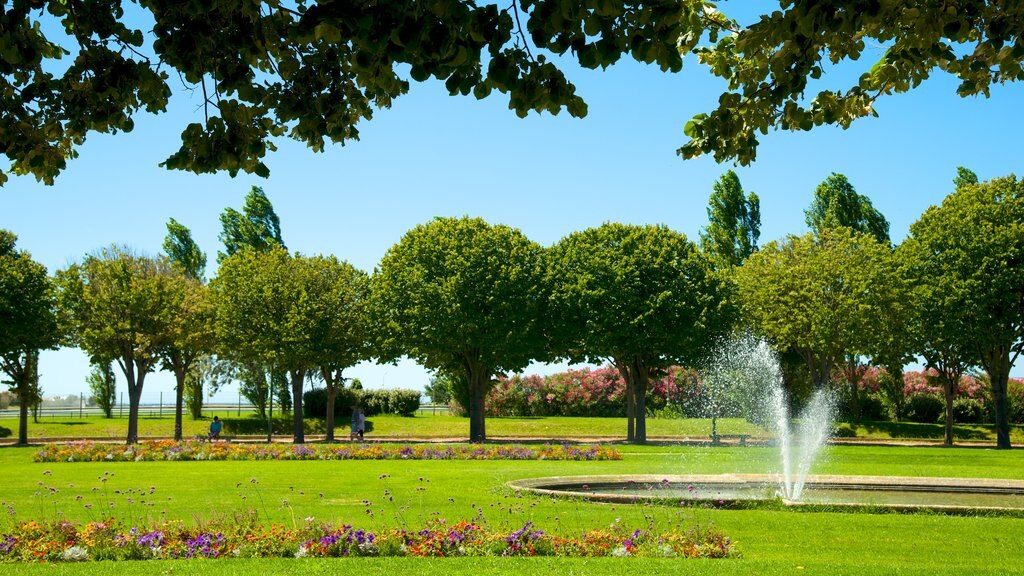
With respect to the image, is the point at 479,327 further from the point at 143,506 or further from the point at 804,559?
the point at 804,559

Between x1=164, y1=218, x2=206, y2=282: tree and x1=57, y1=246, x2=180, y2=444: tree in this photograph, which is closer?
x1=57, y1=246, x2=180, y2=444: tree

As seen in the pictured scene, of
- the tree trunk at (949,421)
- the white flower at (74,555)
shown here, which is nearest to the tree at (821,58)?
the white flower at (74,555)

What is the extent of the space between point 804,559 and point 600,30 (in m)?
8.02

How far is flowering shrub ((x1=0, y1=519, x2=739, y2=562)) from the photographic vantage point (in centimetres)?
1080

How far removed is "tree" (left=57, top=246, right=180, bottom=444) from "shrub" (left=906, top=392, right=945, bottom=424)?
44455 millimetres

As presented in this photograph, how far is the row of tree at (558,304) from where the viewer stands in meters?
40.4

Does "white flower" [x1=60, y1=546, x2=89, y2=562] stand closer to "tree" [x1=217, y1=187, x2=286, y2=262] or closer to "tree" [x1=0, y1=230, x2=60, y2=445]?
"tree" [x1=0, y1=230, x2=60, y2=445]

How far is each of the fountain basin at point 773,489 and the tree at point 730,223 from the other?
133 feet

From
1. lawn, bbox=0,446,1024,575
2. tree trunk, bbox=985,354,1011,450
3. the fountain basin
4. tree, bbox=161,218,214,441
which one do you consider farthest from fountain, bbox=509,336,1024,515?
A: tree, bbox=161,218,214,441

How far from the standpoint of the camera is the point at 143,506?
15.1m

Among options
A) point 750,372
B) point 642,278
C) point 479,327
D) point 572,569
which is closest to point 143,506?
point 572,569

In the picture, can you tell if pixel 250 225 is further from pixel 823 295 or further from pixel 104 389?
pixel 823 295

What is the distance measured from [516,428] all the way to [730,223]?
21206 millimetres

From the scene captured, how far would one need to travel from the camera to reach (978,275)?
3956cm
